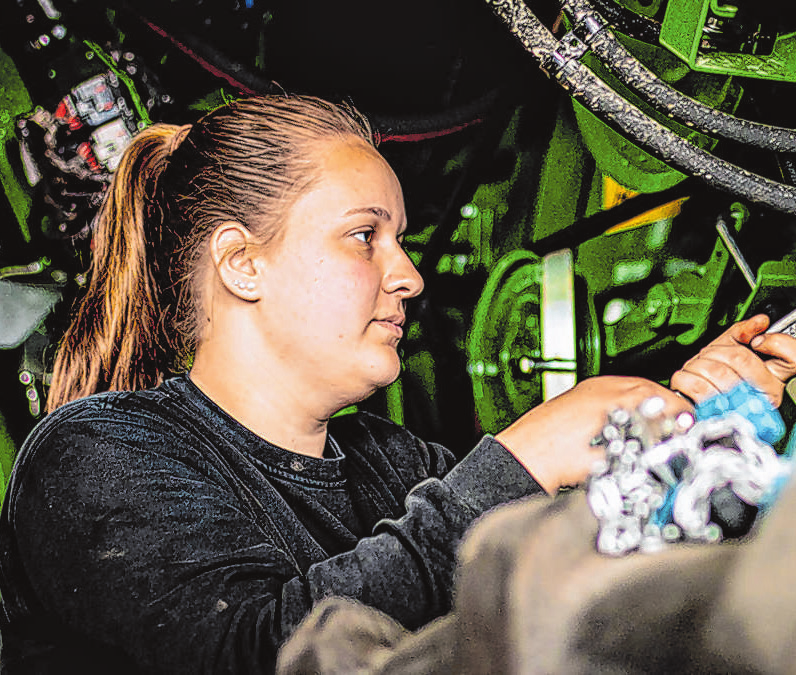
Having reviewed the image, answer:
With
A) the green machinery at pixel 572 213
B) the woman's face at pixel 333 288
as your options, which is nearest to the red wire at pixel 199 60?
the green machinery at pixel 572 213

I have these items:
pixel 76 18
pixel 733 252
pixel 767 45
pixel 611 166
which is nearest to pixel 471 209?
pixel 611 166

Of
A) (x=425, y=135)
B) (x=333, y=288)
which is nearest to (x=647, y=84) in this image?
(x=425, y=135)

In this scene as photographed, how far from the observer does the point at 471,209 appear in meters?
1.18

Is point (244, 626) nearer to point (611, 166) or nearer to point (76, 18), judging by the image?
point (611, 166)

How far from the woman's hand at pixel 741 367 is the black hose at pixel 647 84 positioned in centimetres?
30

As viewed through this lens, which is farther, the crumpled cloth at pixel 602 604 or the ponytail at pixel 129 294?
the ponytail at pixel 129 294

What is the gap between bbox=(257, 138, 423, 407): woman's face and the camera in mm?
987

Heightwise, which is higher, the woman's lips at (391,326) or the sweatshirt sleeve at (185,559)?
the woman's lips at (391,326)

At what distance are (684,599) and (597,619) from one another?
4cm

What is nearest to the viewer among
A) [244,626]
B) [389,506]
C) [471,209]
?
[244,626]

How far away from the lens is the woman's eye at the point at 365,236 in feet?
3.32

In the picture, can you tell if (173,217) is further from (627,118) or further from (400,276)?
(627,118)

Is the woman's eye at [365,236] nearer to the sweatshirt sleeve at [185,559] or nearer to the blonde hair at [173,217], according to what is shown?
the blonde hair at [173,217]

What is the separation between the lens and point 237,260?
1017 millimetres
